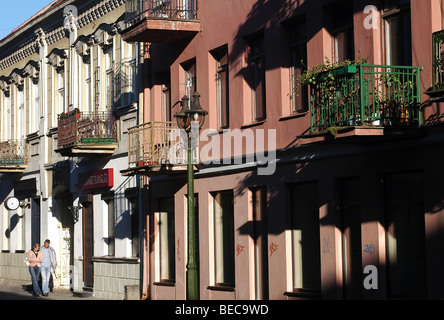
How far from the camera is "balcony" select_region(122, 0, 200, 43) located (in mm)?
23859

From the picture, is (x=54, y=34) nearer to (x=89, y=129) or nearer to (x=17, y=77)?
(x=17, y=77)

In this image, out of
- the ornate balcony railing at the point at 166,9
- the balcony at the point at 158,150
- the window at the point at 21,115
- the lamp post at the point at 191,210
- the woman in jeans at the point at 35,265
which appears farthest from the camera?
the window at the point at 21,115

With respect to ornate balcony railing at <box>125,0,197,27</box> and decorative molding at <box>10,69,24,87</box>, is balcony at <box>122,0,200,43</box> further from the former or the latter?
decorative molding at <box>10,69,24,87</box>

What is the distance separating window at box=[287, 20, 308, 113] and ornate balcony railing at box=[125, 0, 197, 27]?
462 centimetres

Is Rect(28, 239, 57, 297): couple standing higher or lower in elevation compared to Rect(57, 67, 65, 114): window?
lower

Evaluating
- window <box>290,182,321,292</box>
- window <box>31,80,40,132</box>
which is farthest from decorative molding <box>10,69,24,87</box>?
window <box>290,182,321,292</box>

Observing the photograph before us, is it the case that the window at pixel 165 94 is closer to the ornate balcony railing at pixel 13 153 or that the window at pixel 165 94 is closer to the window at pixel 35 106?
the window at pixel 35 106

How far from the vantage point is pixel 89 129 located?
94.0 ft

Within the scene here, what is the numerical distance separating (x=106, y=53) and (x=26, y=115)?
883cm

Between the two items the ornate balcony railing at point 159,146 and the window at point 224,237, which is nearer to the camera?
the window at point 224,237

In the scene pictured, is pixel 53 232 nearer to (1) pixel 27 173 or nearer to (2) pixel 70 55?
(1) pixel 27 173

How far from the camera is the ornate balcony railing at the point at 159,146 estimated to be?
928 inches

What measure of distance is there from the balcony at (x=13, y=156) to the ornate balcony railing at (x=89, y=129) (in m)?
8.39

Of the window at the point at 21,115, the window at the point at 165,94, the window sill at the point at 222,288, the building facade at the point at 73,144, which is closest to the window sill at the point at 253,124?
the window sill at the point at 222,288
